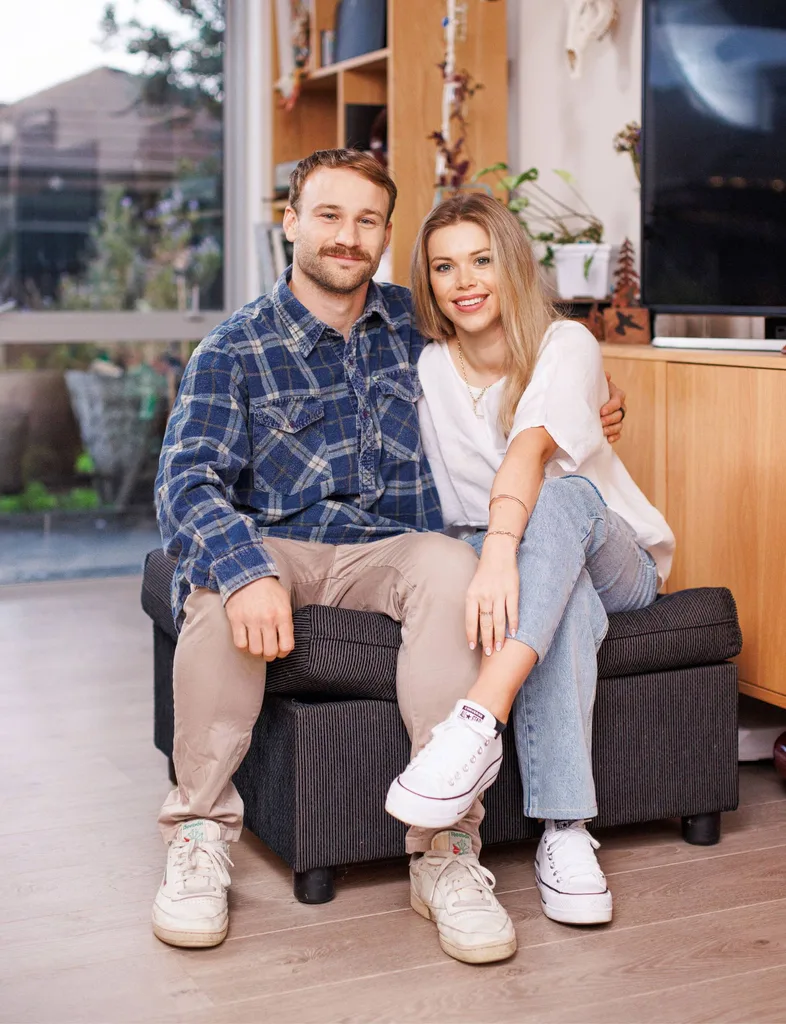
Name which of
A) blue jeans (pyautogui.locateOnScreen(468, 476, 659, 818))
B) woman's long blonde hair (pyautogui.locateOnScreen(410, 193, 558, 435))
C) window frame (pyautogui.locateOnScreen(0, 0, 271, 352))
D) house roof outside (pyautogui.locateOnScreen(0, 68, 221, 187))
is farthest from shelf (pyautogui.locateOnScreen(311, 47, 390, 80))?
blue jeans (pyautogui.locateOnScreen(468, 476, 659, 818))

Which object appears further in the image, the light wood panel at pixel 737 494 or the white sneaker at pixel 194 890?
the light wood panel at pixel 737 494

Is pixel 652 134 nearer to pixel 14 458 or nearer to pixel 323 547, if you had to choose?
pixel 323 547

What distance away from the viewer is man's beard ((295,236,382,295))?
7.04ft

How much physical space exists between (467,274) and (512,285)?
7 cm

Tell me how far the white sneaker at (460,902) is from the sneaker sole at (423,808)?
0.11 m

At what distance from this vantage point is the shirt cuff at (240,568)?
1.82 metres

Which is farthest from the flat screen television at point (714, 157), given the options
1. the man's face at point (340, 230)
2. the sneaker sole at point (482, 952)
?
the sneaker sole at point (482, 952)

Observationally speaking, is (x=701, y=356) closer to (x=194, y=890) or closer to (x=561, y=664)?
(x=561, y=664)

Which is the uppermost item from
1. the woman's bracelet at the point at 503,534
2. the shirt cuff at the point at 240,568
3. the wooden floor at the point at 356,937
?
the woman's bracelet at the point at 503,534

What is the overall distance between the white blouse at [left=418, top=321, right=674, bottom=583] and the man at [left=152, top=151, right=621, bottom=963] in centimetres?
4

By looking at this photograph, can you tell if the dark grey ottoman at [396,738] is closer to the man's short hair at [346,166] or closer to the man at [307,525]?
the man at [307,525]

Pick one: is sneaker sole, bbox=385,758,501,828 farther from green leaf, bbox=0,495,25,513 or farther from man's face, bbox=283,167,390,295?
green leaf, bbox=0,495,25,513

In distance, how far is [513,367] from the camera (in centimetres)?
214

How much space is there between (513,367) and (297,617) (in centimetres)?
56
